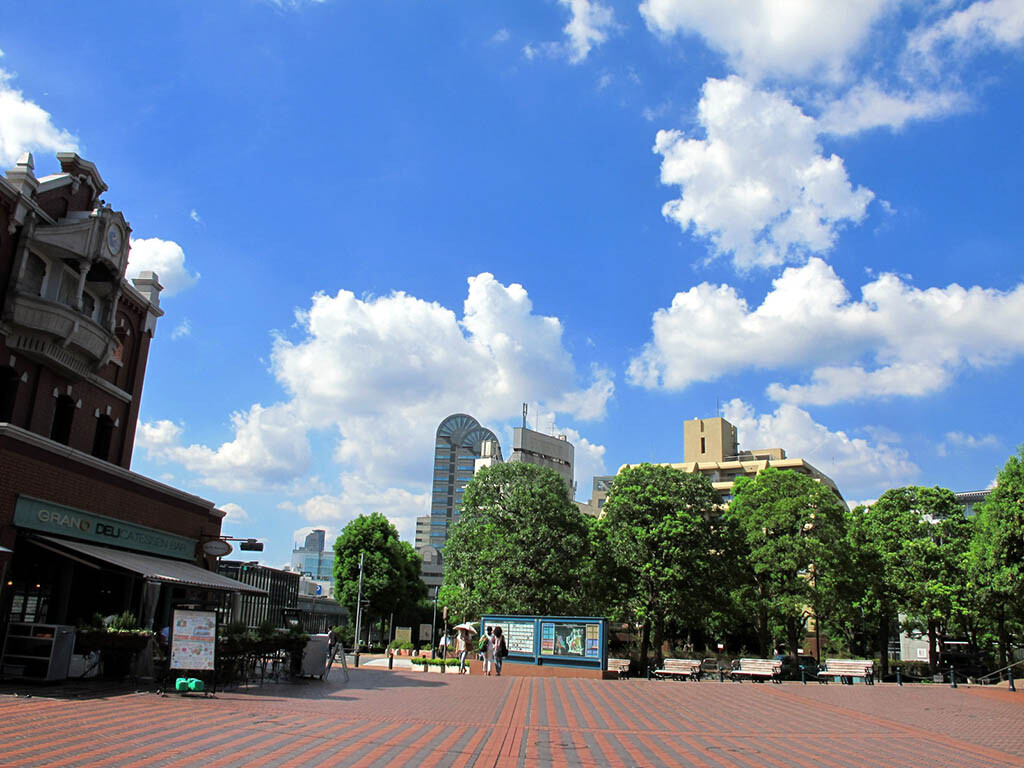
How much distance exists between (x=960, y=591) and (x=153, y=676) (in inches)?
1501

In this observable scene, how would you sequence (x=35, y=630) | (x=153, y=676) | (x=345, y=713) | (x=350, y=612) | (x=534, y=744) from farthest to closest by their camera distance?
1. (x=350, y=612)
2. (x=153, y=676)
3. (x=35, y=630)
4. (x=345, y=713)
5. (x=534, y=744)

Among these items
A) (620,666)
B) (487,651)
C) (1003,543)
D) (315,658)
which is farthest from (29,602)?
(1003,543)

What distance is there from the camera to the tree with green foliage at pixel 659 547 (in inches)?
1478

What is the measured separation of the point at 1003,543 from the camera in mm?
30297

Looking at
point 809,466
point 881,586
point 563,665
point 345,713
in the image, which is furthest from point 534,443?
point 345,713

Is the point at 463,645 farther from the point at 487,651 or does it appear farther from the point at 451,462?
the point at 451,462

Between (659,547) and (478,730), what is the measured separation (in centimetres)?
2666

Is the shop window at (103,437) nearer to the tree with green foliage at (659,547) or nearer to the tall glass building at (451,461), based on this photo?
the tree with green foliage at (659,547)

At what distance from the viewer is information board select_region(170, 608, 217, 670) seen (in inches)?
636

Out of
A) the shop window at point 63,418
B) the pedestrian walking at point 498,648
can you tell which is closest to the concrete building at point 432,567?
the pedestrian walking at point 498,648

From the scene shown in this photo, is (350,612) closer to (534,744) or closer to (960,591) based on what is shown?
(960,591)

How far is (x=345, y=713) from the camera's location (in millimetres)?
14164

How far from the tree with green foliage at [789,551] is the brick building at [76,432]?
26150mm

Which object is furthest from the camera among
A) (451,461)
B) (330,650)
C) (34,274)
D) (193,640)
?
(451,461)
